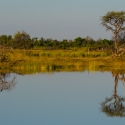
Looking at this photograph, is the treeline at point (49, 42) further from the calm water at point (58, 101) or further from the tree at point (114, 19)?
the calm water at point (58, 101)

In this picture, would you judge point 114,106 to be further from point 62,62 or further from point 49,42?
point 49,42

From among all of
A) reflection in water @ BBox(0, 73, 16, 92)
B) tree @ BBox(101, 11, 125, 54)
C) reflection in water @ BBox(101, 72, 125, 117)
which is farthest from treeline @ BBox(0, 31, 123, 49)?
reflection in water @ BBox(101, 72, 125, 117)

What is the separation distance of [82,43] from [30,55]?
19.0m

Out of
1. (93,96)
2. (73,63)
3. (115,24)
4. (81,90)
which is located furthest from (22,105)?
(115,24)

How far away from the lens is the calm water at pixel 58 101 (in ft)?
25.3

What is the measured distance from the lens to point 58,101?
32.1 feet

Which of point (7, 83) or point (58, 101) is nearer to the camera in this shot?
point (58, 101)

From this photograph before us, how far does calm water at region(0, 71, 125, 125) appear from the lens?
7.73 m

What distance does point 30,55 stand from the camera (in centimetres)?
2794

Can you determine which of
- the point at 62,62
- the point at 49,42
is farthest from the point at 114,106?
the point at 49,42

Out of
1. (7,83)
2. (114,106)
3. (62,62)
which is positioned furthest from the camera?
(62,62)

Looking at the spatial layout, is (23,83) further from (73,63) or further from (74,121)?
(73,63)

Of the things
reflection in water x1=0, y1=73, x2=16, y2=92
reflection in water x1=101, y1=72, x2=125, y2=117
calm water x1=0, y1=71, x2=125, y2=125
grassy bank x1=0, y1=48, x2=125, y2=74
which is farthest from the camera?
Result: grassy bank x1=0, y1=48, x2=125, y2=74

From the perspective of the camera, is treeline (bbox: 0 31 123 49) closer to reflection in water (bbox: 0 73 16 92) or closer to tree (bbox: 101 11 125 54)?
tree (bbox: 101 11 125 54)
